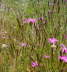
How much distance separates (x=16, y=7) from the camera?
2924 mm

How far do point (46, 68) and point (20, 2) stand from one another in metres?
1.73

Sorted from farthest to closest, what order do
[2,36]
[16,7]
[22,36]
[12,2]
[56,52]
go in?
[12,2]
[16,7]
[2,36]
[22,36]
[56,52]

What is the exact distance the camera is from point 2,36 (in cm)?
209

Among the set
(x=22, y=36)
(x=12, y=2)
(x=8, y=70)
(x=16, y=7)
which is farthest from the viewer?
(x=12, y=2)

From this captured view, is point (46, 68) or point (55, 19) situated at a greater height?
point (55, 19)

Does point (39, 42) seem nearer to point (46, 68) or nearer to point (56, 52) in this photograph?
point (56, 52)

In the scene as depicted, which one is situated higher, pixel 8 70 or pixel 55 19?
pixel 55 19

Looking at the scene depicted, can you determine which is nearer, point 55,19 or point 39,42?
point 39,42

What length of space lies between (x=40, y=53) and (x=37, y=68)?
163 mm

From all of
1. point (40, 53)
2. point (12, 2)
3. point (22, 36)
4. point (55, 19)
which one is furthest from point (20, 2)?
point (40, 53)

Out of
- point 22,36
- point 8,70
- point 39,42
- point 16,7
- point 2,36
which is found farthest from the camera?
point 16,7

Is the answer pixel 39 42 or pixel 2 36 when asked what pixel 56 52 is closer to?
pixel 39 42

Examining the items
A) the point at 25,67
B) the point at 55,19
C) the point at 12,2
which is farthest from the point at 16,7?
the point at 25,67

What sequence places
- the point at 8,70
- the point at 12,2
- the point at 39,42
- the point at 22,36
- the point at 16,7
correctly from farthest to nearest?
1. the point at 12,2
2. the point at 16,7
3. the point at 22,36
4. the point at 39,42
5. the point at 8,70
